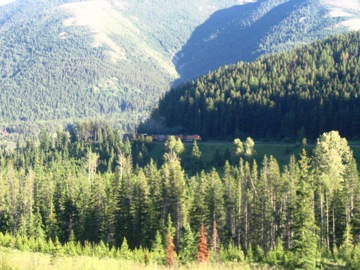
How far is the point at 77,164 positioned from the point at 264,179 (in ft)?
350

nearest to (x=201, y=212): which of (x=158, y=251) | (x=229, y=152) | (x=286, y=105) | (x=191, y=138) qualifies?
(x=158, y=251)

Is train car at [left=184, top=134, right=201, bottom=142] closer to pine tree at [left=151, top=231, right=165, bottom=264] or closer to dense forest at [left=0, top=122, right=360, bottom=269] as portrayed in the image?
dense forest at [left=0, top=122, right=360, bottom=269]

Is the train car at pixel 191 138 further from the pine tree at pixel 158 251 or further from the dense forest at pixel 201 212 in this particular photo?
the pine tree at pixel 158 251

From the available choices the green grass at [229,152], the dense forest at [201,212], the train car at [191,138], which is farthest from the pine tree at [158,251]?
the train car at [191,138]

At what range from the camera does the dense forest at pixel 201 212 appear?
55.4 m

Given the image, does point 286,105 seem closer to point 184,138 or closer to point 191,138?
point 191,138

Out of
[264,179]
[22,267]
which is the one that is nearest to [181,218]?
[264,179]

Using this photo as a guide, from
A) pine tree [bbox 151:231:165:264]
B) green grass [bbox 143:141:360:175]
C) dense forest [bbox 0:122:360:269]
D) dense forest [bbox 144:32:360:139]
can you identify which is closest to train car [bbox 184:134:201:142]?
dense forest [bbox 144:32:360:139]

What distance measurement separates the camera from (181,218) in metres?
74.4

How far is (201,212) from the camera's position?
2879 inches

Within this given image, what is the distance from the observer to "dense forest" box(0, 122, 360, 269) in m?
55.4

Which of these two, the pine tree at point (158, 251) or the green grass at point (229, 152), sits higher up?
the green grass at point (229, 152)

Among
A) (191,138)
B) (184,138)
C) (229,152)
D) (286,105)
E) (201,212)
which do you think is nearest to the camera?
(201,212)

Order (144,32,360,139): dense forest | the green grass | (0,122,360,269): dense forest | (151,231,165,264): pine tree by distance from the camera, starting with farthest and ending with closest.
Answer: (144,32,360,139): dense forest
the green grass
(0,122,360,269): dense forest
(151,231,165,264): pine tree
